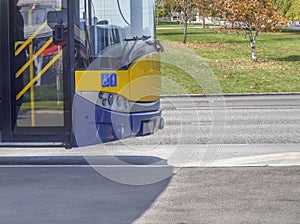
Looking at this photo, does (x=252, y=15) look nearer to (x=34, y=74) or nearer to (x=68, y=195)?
(x=34, y=74)

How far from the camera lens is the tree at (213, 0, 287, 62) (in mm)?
28094

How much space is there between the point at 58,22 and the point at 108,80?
909 millimetres

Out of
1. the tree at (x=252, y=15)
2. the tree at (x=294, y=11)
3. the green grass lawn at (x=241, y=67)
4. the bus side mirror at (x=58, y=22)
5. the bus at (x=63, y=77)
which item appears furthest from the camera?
the tree at (x=294, y=11)

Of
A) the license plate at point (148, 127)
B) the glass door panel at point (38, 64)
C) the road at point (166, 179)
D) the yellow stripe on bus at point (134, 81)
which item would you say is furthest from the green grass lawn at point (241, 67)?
the glass door panel at point (38, 64)

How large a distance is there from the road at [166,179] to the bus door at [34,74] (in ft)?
2.21

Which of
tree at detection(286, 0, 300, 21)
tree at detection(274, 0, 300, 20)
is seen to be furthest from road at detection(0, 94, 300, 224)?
tree at detection(274, 0, 300, 20)

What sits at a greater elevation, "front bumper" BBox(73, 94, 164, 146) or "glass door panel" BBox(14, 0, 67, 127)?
"glass door panel" BBox(14, 0, 67, 127)

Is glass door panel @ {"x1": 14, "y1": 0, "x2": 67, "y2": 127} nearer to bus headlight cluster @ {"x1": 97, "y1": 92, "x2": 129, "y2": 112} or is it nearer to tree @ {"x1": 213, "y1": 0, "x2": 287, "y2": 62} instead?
bus headlight cluster @ {"x1": 97, "y1": 92, "x2": 129, "y2": 112}

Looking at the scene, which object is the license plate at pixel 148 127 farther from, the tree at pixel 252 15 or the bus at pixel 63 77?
the tree at pixel 252 15

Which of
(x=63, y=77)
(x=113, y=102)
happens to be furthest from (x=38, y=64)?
(x=113, y=102)

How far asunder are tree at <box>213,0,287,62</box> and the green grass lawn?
141 cm

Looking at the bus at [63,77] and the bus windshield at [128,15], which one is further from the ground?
the bus windshield at [128,15]

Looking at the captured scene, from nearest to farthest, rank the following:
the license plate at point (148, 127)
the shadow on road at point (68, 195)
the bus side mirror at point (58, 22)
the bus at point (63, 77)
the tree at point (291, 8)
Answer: the shadow on road at point (68, 195) → the bus side mirror at point (58, 22) → the bus at point (63, 77) → the license plate at point (148, 127) → the tree at point (291, 8)

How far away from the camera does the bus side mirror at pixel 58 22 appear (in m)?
8.16
